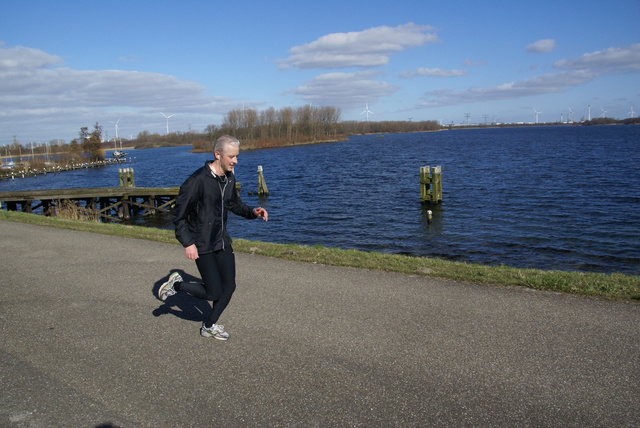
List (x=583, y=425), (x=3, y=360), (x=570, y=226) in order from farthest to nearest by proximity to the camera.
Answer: (x=570, y=226) < (x=3, y=360) < (x=583, y=425)

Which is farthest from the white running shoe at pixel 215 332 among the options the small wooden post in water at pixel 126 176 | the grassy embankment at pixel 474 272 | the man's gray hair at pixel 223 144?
the small wooden post in water at pixel 126 176

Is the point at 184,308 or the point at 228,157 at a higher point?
the point at 228,157

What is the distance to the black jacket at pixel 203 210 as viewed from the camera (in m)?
4.98

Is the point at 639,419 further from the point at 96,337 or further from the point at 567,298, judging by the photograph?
the point at 96,337

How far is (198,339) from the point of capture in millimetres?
5484

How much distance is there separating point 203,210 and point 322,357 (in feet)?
6.31

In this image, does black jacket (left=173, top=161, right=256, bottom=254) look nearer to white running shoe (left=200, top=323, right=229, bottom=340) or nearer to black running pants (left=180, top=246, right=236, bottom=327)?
black running pants (left=180, top=246, right=236, bottom=327)

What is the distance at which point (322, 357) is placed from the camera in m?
4.90

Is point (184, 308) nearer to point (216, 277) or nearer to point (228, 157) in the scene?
point (216, 277)

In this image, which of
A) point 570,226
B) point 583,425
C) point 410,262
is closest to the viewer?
point 583,425

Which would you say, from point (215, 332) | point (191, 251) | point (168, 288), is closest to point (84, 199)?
point (168, 288)

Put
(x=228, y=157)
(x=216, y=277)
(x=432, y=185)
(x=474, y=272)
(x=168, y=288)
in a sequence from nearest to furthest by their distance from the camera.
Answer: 1. (x=228, y=157)
2. (x=216, y=277)
3. (x=168, y=288)
4. (x=474, y=272)
5. (x=432, y=185)

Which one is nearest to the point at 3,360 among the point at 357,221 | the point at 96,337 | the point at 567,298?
the point at 96,337

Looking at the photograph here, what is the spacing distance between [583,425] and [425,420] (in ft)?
3.78
